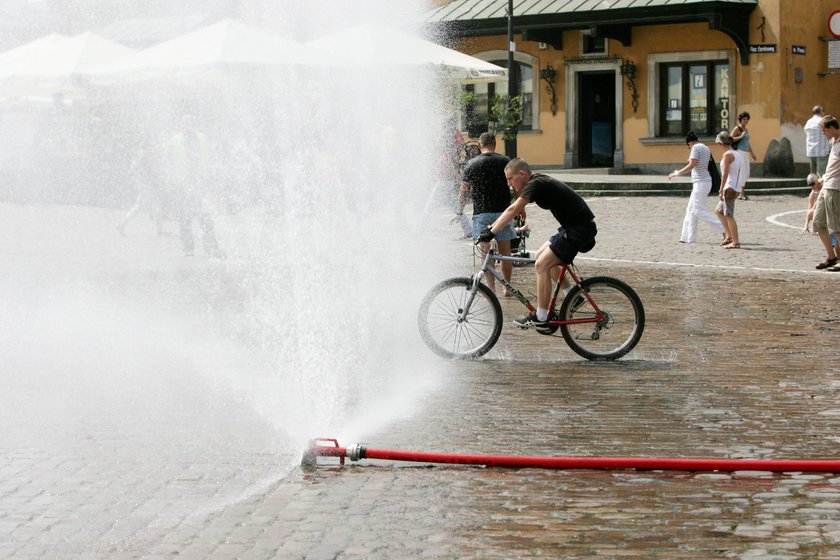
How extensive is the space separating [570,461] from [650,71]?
29.4 m

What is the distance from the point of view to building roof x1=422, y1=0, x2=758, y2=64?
32062 mm

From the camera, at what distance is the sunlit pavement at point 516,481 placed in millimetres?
5117

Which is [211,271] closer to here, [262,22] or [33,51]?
[262,22]

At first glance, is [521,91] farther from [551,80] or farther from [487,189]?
[487,189]

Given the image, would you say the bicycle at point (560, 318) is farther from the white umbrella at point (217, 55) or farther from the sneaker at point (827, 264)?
the white umbrella at point (217, 55)

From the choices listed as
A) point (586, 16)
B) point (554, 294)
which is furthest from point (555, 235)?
point (586, 16)

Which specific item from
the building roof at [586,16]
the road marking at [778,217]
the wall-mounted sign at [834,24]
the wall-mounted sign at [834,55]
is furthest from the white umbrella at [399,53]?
the wall-mounted sign at [834,24]

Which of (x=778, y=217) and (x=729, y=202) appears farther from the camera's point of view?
(x=778, y=217)

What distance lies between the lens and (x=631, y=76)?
34.6 meters

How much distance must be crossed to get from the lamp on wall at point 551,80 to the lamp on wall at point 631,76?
2219 millimetres

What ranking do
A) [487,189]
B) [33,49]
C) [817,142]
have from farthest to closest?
[817,142] → [33,49] → [487,189]

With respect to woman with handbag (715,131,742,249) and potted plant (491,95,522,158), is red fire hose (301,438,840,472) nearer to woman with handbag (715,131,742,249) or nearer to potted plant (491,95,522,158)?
woman with handbag (715,131,742,249)

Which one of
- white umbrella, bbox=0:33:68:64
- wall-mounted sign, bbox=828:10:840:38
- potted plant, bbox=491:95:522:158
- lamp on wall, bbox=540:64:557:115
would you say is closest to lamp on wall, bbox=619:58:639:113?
lamp on wall, bbox=540:64:557:115

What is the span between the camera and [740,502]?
5.67 m
